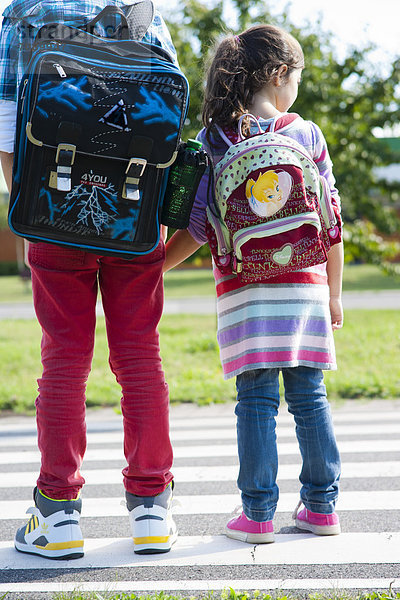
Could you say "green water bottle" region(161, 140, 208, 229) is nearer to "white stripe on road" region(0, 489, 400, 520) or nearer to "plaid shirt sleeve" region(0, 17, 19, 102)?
"plaid shirt sleeve" region(0, 17, 19, 102)

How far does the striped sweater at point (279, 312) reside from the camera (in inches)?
100

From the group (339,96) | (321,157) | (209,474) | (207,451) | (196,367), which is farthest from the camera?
(339,96)

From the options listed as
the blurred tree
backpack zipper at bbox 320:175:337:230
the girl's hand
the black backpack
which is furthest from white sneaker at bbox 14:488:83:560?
the blurred tree

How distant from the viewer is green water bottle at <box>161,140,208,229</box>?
241 cm

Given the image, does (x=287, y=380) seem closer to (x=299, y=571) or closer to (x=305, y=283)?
(x=305, y=283)

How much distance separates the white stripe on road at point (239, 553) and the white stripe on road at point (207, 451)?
1.36 meters

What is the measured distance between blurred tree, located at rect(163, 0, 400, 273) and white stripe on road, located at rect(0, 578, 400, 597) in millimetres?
5528

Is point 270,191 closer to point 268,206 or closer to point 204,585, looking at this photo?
point 268,206

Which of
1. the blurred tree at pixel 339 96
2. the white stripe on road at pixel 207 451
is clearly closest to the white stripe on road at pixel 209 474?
the white stripe on road at pixel 207 451

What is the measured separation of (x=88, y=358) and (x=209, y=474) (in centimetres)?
137

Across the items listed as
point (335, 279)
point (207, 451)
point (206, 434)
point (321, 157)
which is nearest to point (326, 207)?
point (321, 157)

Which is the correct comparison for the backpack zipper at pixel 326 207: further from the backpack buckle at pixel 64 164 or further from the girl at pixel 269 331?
the backpack buckle at pixel 64 164

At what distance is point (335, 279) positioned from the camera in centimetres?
277

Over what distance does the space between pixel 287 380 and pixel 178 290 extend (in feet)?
60.0
